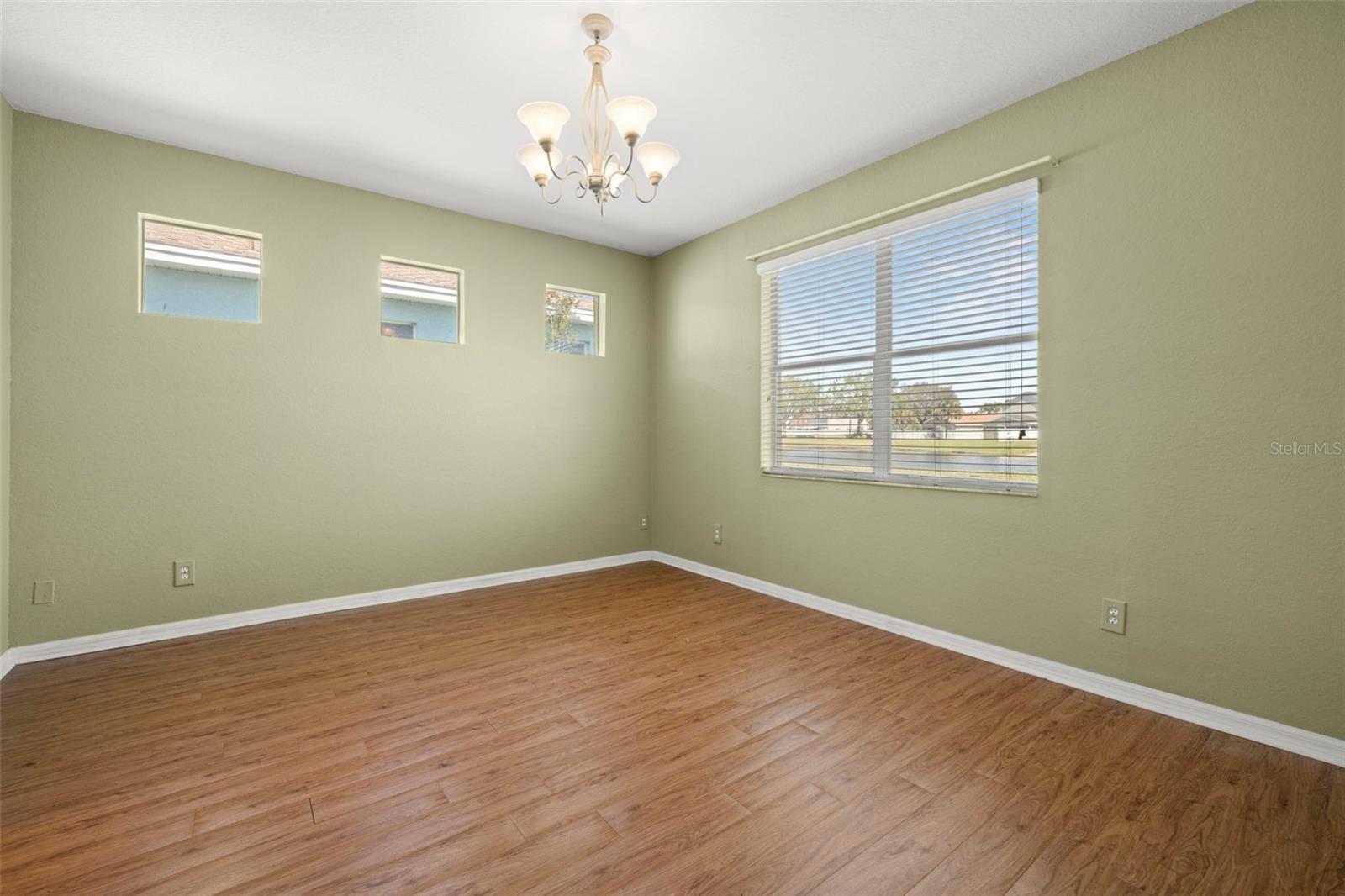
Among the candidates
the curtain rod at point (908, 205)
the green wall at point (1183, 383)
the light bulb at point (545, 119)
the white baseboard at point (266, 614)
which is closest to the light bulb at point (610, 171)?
the light bulb at point (545, 119)

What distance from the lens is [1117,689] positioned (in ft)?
8.48

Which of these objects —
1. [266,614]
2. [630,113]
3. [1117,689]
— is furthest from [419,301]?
[1117,689]

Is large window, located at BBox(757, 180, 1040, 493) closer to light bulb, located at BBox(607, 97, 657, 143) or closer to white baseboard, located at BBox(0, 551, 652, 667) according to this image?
light bulb, located at BBox(607, 97, 657, 143)

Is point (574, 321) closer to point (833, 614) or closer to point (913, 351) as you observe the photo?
point (913, 351)

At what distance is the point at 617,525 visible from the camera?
526 centimetres

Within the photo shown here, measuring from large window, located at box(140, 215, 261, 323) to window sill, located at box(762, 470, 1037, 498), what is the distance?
3.55 m

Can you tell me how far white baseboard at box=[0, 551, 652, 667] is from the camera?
3.04 meters

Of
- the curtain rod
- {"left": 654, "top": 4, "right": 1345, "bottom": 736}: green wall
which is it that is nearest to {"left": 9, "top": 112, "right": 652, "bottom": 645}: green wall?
the curtain rod

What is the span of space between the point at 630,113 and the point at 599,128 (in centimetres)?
97

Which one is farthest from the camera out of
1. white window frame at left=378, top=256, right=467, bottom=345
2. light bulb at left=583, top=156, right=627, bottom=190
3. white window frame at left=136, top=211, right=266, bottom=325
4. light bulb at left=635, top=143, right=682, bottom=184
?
white window frame at left=378, top=256, right=467, bottom=345

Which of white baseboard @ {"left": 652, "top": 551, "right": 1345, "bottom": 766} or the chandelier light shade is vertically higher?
the chandelier light shade

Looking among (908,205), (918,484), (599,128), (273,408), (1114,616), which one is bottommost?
(1114,616)

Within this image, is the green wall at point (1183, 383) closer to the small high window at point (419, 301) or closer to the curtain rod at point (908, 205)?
the curtain rod at point (908, 205)

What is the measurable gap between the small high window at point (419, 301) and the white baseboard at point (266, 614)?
179cm
